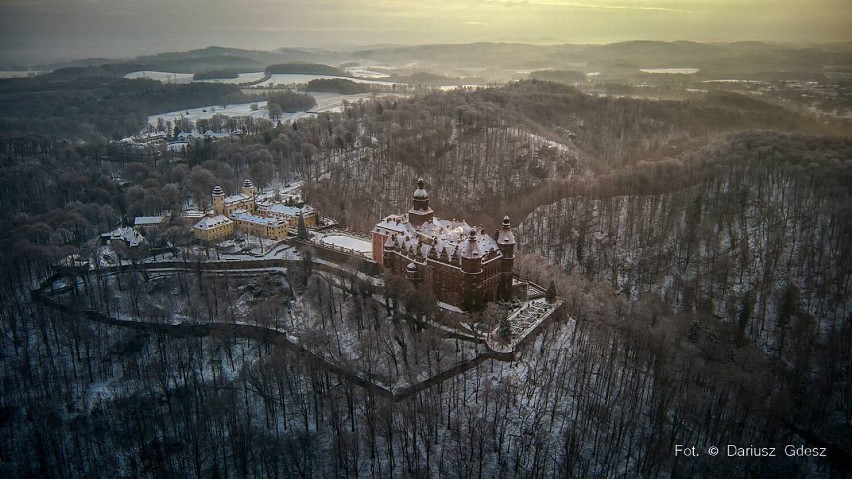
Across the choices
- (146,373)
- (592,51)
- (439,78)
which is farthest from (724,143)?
(439,78)

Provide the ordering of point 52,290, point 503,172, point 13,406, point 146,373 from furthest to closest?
point 503,172, point 52,290, point 146,373, point 13,406

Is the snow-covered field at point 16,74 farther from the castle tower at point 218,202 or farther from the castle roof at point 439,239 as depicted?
the castle roof at point 439,239

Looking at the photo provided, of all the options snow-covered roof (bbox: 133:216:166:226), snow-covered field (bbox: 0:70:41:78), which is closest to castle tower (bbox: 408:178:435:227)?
snow-covered roof (bbox: 133:216:166:226)

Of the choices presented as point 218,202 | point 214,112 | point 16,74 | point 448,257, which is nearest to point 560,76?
point 214,112

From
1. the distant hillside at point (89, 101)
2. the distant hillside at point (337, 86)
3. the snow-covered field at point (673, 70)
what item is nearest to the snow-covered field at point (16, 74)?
the distant hillside at point (89, 101)

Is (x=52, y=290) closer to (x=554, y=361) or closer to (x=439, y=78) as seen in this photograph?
(x=554, y=361)

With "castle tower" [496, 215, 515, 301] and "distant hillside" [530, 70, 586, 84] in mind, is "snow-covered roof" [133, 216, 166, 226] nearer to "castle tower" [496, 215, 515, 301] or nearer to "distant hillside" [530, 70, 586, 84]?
"castle tower" [496, 215, 515, 301]
